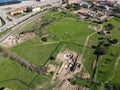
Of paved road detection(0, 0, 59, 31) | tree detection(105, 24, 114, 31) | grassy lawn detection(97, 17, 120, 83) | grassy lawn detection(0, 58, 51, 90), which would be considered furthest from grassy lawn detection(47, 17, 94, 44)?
grassy lawn detection(0, 58, 51, 90)

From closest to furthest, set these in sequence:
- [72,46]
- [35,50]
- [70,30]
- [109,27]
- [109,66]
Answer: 1. [109,66]
2. [35,50]
3. [72,46]
4. [70,30]
5. [109,27]

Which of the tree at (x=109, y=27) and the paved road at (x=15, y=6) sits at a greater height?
the tree at (x=109, y=27)

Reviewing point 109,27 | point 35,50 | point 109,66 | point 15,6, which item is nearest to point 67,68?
point 109,66

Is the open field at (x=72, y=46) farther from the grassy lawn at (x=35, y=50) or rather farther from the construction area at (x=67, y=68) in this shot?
the construction area at (x=67, y=68)

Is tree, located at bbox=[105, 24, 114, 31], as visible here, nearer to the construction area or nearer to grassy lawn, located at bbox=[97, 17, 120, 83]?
grassy lawn, located at bbox=[97, 17, 120, 83]

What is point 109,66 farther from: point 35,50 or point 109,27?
point 109,27

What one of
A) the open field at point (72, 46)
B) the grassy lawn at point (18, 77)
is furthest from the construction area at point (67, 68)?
the grassy lawn at point (18, 77)

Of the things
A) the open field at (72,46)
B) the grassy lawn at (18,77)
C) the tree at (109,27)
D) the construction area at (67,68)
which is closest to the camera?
the grassy lawn at (18,77)

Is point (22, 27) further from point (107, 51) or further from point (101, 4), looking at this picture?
point (101, 4)

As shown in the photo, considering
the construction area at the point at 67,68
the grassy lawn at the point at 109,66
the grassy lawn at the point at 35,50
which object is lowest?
the construction area at the point at 67,68

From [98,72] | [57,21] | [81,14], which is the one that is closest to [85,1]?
[81,14]
